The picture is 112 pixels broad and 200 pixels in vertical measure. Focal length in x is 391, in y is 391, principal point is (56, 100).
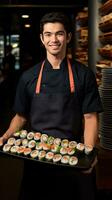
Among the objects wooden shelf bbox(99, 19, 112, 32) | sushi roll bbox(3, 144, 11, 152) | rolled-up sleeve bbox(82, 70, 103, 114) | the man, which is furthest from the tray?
wooden shelf bbox(99, 19, 112, 32)

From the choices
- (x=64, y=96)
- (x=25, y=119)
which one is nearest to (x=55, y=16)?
(x=64, y=96)

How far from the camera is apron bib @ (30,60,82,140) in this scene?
1979 millimetres

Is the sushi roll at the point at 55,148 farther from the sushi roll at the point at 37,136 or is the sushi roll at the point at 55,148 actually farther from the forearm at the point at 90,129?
the forearm at the point at 90,129

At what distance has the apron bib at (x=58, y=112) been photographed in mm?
1979

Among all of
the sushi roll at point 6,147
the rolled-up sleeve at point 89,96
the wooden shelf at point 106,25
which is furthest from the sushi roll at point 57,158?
the wooden shelf at point 106,25

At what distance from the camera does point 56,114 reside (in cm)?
198

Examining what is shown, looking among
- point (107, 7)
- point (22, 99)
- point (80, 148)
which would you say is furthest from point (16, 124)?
point (107, 7)

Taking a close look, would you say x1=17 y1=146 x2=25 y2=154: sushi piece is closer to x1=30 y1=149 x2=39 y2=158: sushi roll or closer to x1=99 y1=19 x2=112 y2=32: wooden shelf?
x1=30 y1=149 x2=39 y2=158: sushi roll

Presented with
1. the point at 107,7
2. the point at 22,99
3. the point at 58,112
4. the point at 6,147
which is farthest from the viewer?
the point at 107,7

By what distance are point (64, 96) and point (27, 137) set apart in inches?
11.0

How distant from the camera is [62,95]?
1981 mm

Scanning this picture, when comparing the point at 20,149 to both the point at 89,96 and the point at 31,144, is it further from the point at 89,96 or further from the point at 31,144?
the point at 89,96

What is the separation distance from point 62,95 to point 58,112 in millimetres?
88

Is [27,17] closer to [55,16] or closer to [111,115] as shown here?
[111,115]
